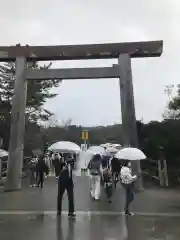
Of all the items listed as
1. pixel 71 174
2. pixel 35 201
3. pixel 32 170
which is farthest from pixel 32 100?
pixel 71 174

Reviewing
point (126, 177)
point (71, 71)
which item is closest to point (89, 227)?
point (126, 177)

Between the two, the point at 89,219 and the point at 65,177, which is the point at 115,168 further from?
the point at 89,219

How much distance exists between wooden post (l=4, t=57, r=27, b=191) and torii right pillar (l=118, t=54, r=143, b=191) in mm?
4675

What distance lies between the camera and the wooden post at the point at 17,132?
1680 centimetres

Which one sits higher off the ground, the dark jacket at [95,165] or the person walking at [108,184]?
the dark jacket at [95,165]

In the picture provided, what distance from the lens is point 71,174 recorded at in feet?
35.1

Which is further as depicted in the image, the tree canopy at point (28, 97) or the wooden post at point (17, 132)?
the tree canopy at point (28, 97)

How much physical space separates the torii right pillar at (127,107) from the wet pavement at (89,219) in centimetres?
246

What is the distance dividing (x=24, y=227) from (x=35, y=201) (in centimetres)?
452

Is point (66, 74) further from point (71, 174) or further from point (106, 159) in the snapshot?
point (71, 174)

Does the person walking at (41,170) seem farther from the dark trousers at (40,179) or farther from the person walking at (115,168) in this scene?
the person walking at (115,168)

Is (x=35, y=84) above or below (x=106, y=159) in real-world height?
above

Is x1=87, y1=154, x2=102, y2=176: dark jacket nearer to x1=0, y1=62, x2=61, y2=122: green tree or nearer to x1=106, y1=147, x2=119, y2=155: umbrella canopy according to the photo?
x1=106, y1=147, x2=119, y2=155: umbrella canopy

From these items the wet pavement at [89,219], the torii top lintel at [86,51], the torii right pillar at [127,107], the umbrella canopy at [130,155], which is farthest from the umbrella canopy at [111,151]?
the umbrella canopy at [130,155]
